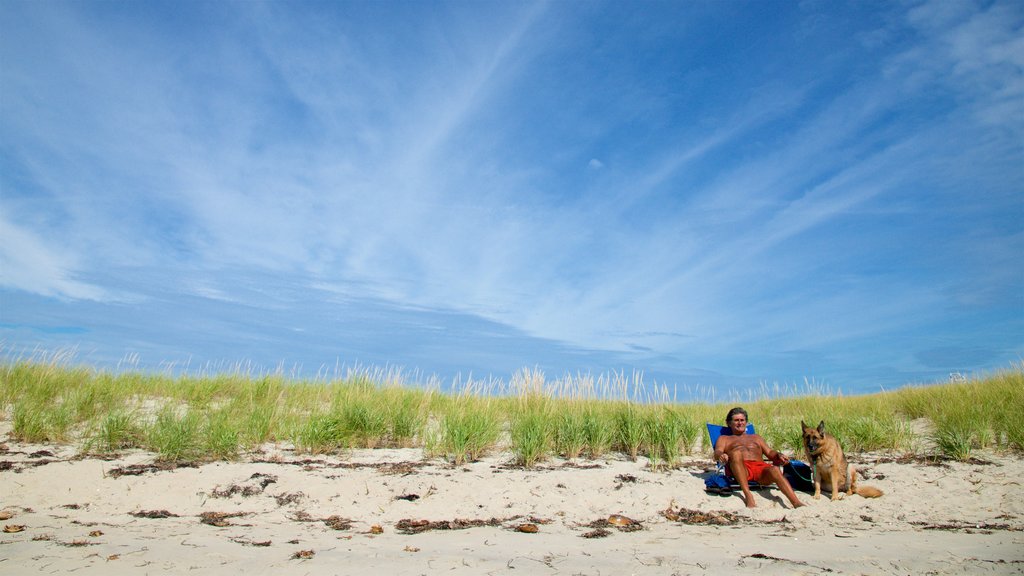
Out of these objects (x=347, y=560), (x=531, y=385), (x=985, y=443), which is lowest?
(x=347, y=560)

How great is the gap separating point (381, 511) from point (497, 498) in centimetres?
121

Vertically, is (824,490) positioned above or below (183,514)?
above

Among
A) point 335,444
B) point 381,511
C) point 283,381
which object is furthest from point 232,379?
point 381,511

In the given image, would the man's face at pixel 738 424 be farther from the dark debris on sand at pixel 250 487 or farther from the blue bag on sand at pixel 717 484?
the dark debris on sand at pixel 250 487

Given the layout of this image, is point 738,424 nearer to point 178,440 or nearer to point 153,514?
point 153,514

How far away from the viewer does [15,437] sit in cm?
880

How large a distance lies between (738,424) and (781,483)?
2.45ft

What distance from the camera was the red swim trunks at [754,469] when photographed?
6.64 meters

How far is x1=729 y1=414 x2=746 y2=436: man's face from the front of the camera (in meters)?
6.79

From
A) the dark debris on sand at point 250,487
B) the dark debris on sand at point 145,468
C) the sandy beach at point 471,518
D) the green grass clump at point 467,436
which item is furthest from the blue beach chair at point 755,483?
the dark debris on sand at point 145,468

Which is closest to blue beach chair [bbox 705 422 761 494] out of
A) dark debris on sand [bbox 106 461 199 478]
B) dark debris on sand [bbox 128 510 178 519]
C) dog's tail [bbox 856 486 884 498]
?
dog's tail [bbox 856 486 884 498]

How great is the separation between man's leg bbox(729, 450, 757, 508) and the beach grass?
1.43m

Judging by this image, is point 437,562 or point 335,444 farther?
point 335,444

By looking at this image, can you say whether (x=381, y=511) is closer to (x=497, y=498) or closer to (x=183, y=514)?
(x=497, y=498)
